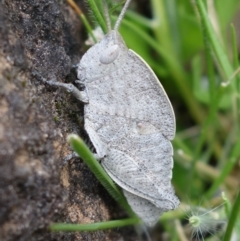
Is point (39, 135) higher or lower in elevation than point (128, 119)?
higher

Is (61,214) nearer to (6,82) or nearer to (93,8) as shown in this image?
(6,82)

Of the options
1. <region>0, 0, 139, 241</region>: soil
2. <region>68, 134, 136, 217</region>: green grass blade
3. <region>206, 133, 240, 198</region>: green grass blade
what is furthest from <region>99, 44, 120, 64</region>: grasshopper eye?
<region>206, 133, 240, 198</region>: green grass blade

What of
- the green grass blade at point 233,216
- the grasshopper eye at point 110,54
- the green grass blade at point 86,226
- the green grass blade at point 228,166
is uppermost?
the grasshopper eye at point 110,54

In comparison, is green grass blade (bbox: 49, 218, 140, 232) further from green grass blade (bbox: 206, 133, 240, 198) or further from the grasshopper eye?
the grasshopper eye

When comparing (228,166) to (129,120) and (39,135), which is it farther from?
(39,135)

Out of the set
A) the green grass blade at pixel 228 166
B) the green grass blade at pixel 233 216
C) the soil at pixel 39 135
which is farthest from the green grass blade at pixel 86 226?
the green grass blade at pixel 228 166

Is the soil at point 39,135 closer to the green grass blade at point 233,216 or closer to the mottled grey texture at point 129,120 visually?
the mottled grey texture at point 129,120

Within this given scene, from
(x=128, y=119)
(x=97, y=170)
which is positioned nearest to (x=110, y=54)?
(x=128, y=119)
